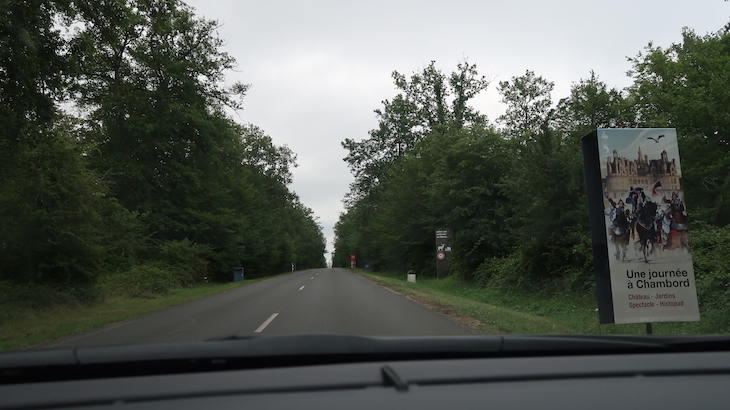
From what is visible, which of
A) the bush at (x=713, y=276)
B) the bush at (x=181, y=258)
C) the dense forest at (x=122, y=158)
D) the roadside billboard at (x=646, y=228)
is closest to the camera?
the roadside billboard at (x=646, y=228)

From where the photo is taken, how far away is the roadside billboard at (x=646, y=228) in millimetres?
7230

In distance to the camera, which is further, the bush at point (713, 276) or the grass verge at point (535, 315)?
the grass verge at point (535, 315)

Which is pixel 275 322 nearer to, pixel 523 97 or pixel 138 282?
pixel 138 282

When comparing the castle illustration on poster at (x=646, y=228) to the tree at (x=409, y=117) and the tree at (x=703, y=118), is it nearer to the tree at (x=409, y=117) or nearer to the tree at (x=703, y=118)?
the tree at (x=703, y=118)

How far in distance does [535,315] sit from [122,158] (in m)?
26.5

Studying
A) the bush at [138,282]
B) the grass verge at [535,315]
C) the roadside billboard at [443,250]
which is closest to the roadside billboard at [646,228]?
the grass verge at [535,315]

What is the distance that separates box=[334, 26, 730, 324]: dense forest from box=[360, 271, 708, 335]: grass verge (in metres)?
0.75

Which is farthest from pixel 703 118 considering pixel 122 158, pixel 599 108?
pixel 122 158

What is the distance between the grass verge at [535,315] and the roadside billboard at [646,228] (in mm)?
2099

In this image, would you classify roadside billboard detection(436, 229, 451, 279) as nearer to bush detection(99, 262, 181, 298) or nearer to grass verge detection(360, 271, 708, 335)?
grass verge detection(360, 271, 708, 335)

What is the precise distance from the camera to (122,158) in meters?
30.8

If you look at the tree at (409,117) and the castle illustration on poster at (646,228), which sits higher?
the tree at (409,117)

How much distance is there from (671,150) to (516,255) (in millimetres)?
14957

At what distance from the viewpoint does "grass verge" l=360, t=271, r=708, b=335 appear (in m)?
9.47
